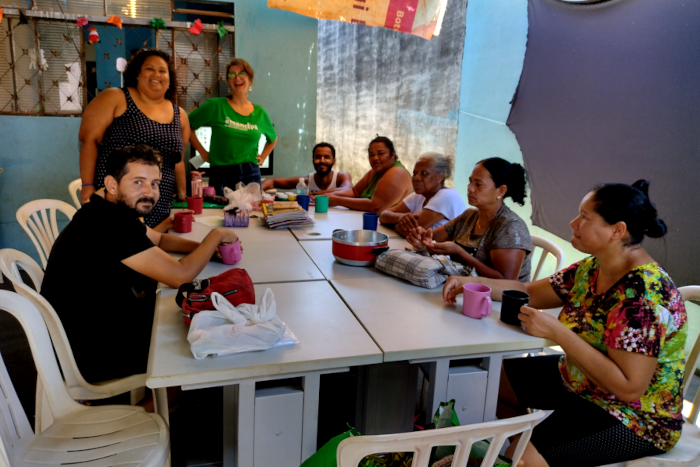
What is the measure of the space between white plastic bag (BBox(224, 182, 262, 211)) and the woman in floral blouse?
6.20 ft

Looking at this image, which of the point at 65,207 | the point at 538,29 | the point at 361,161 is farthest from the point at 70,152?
the point at 538,29

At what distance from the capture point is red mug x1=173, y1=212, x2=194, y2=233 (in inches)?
107

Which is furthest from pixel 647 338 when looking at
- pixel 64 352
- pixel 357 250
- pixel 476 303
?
pixel 64 352

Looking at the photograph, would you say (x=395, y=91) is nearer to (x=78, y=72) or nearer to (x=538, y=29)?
(x=538, y=29)

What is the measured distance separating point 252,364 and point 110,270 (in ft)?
2.49

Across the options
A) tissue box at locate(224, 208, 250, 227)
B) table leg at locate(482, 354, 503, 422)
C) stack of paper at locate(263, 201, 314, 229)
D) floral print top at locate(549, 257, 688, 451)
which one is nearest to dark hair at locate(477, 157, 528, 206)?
floral print top at locate(549, 257, 688, 451)

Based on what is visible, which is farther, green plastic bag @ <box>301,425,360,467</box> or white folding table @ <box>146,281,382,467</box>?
white folding table @ <box>146,281,382,467</box>

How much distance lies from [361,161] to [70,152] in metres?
3.08

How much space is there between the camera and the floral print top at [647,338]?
4.54ft

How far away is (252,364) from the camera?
1294mm

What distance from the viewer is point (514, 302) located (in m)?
1.60

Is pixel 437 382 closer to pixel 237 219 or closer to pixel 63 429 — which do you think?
pixel 63 429

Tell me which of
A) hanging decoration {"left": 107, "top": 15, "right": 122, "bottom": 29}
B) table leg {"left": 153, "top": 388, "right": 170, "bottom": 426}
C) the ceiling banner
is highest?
the ceiling banner

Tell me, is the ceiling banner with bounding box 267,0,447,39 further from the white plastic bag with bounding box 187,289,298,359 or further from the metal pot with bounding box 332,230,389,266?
the white plastic bag with bounding box 187,289,298,359
